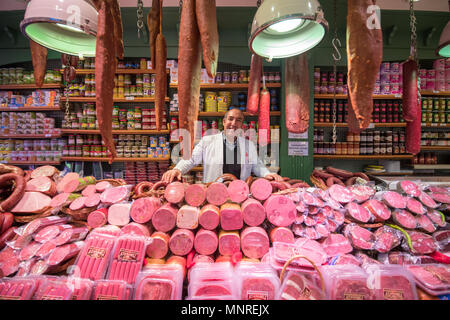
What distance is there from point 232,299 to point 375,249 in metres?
1.05

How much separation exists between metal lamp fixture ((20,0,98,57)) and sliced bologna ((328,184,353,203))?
192cm

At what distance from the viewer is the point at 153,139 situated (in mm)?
4445

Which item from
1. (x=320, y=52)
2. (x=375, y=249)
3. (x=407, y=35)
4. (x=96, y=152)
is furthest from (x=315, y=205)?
(x=407, y=35)

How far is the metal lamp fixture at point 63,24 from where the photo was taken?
102 centimetres

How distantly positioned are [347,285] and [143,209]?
53.2 inches

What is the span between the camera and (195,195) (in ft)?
5.25

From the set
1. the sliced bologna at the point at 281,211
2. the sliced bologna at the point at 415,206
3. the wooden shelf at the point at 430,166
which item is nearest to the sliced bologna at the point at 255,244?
the sliced bologna at the point at 281,211

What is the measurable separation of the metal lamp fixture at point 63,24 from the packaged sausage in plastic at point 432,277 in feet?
7.31

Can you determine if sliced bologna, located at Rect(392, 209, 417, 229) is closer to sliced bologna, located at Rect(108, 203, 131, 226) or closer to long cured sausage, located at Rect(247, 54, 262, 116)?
long cured sausage, located at Rect(247, 54, 262, 116)

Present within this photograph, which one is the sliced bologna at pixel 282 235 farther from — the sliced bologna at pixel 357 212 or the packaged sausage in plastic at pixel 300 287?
the sliced bologna at pixel 357 212

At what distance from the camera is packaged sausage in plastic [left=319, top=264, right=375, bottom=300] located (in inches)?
44.4

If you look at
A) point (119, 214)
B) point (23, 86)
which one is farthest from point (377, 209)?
point (23, 86)

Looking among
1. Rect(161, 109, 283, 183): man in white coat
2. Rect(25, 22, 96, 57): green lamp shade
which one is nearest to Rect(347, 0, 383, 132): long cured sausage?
Rect(25, 22, 96, 57): green lamp shade
